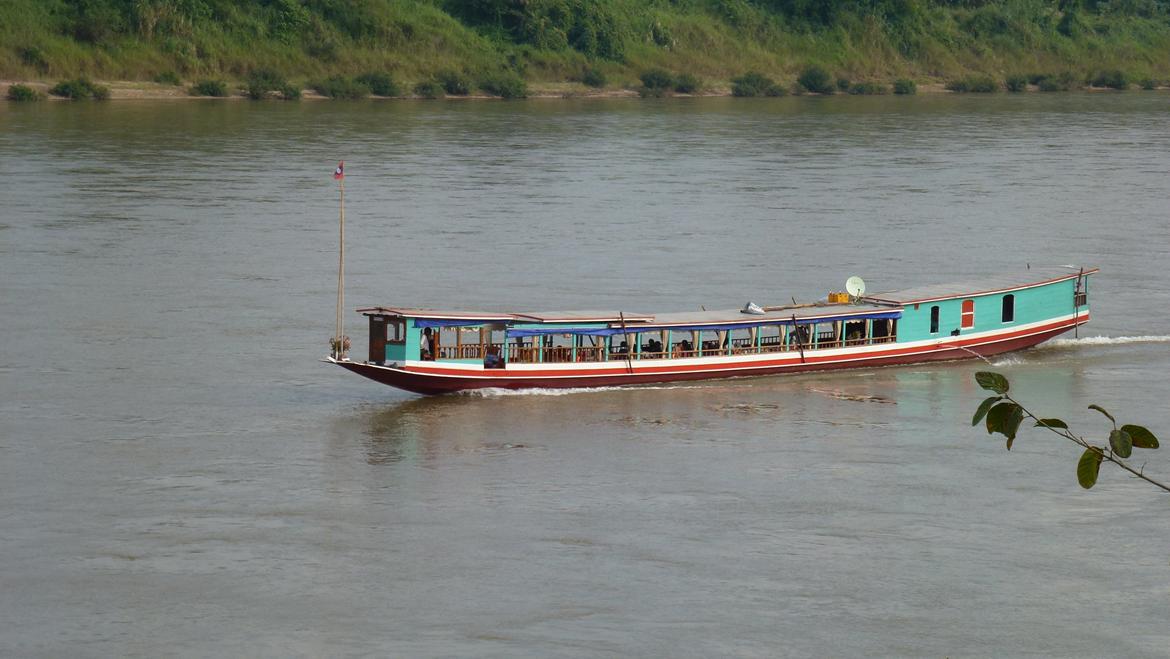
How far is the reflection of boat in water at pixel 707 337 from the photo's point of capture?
2581 centimetres

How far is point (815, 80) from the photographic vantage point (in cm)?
9294

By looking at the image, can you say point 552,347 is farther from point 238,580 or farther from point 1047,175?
point 1047,175

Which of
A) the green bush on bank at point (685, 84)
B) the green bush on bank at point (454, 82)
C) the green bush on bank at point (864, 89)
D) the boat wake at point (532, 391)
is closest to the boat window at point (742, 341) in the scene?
the boat wake at point (532, 391)

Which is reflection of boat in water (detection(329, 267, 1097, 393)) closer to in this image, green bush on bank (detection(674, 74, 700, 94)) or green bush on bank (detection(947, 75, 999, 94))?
green bush on bank (detection(674, 74, 700, 94))

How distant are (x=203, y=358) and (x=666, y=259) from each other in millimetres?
12330

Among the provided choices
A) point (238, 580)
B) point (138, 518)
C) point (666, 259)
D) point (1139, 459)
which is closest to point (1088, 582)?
point (1139, 459)

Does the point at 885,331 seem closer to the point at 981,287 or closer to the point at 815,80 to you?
the point at 981,287

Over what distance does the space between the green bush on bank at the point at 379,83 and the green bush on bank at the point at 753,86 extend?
18.5 meters

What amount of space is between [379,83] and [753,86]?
66.2 ft

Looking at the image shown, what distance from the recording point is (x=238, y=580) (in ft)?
59.2

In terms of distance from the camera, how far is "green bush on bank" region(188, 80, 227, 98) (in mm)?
76188

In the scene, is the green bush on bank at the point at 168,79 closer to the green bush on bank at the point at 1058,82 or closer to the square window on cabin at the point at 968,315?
the green bush on bank at the point at 1058,82

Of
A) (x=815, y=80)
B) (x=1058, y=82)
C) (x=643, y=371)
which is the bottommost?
(x=643, y=371)

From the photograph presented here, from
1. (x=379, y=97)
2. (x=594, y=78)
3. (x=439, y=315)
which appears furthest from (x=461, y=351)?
(x=594, y=78)
